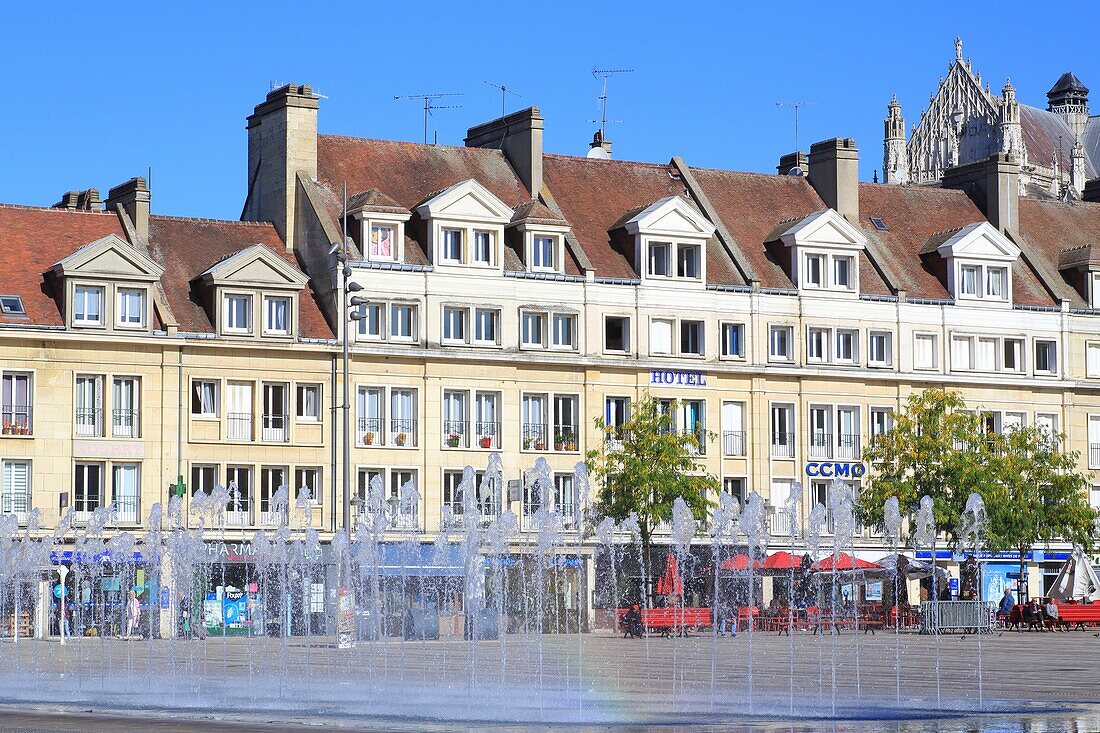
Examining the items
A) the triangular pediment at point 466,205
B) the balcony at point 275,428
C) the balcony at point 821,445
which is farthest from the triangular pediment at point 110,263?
the balcony at point 821,445

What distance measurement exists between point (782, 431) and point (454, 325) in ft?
42.5

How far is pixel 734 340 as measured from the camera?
76.4 m

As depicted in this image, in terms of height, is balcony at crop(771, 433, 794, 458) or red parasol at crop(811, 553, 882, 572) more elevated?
balcony at crop(771, 433, 794, 458)

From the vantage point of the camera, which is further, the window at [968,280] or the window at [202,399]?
the window at [968,280]

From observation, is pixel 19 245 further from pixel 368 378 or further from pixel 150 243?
pixel 368 378

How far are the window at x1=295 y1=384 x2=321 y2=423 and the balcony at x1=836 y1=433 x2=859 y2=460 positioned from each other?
63.9 ft

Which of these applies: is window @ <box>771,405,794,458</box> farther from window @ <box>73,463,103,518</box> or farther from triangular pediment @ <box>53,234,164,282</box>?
window @ <box>73,463,103,518</box>

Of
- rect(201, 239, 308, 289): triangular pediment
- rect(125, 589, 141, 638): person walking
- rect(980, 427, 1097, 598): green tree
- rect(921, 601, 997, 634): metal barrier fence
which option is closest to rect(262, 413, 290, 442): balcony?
rect(201, 239, 308, 289): triangular pediment

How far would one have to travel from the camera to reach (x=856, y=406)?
257ft

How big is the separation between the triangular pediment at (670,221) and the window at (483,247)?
5493mm

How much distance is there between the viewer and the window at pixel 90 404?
66.9 metres

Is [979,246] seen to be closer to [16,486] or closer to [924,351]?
[924,351]

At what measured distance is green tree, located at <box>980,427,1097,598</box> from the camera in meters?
71.1

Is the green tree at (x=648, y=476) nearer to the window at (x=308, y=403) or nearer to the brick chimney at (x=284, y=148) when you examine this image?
the window at (x=308, y=403)
